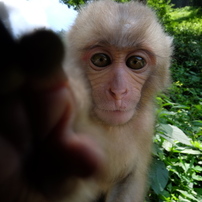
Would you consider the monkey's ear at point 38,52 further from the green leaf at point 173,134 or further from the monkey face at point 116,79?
the green leaf at point 173,134

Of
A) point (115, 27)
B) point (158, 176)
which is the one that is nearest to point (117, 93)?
point (115, 27)

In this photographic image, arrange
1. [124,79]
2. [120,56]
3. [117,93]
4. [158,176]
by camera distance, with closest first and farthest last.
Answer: [117,93] → [124,79] → [120,56] → [158,176]

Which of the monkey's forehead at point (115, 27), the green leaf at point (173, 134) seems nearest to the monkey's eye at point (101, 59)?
the monkey's forehead at point (115, 27)

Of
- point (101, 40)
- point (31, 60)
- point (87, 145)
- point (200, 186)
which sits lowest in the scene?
point (200, 186)

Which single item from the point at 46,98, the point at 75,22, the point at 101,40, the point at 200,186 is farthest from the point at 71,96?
the point at 200,186

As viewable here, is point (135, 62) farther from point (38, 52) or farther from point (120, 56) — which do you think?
point (38, 52)

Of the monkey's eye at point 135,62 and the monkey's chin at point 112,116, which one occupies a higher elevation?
the monkey's eye at point 135,62

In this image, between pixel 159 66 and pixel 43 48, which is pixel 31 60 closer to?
pixel 43 48
